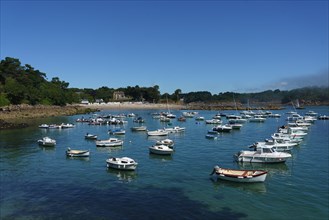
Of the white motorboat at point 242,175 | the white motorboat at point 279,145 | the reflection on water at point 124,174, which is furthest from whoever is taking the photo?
the white motorboat at point 279,145

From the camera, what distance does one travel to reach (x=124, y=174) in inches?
1660

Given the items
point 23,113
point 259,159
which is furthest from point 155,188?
point 23,113

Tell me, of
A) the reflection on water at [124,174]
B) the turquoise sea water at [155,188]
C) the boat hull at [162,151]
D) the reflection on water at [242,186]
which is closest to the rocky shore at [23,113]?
the turquoise sea water at [155,188]

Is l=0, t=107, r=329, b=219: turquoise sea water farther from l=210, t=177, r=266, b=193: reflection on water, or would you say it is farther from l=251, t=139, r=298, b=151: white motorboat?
l=251, t=139, r=298, b=151: white motorboat

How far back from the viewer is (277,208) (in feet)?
99.8

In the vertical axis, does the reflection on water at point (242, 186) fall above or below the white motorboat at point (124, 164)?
below

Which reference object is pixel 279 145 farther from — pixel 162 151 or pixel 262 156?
pixel 162 151

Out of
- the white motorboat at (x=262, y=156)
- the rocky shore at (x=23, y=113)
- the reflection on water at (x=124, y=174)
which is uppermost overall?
the rocky shore at (x=23, y=113)

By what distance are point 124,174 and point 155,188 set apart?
7338mm

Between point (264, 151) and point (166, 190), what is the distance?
70.2ft

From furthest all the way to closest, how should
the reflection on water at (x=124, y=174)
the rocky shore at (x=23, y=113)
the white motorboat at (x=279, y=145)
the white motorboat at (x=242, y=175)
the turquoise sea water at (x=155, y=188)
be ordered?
the rocky shore at (x=23, y=113)
the white motorboat at (x=279, y=145)
the reflection on water at (x=124, y=174)
the white motorboat at (x=242, y=175)
the turquoise sea water at (x=155, y=188)

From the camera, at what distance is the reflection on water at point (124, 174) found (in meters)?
40.0

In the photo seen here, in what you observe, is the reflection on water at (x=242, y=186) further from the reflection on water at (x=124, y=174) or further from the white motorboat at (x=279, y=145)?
the white motorboat at (x=279, y=145)

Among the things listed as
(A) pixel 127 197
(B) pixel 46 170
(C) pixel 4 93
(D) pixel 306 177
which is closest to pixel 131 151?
(B) pixel 46 170
